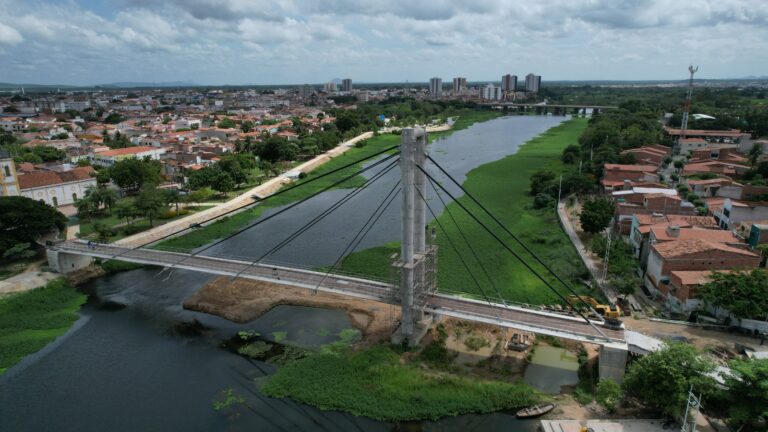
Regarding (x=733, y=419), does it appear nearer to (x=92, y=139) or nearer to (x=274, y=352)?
(x=274, y=352)

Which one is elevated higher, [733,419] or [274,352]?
[733,419]

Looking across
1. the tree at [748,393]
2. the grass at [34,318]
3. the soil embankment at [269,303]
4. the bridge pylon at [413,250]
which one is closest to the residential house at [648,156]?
the soil embankment at [269,303]

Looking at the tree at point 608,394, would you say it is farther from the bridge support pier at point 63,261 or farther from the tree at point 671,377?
the bridge support pier at point 63,261

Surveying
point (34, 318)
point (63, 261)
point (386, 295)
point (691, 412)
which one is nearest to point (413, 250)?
point (386, 295)

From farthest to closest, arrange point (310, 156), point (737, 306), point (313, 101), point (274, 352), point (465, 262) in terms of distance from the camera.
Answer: point (313, 101)
point (310, 156)
point (465, 262)
point (274, 352)
point (737, 306)

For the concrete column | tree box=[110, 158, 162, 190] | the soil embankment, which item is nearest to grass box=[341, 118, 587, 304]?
the soil embankment

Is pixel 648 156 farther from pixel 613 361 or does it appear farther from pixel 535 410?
pixel 535 410

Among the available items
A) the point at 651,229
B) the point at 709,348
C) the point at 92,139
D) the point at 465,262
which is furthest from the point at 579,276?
the point at 92,139
